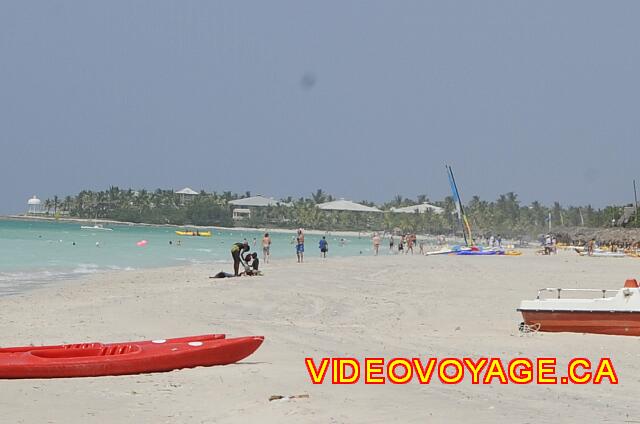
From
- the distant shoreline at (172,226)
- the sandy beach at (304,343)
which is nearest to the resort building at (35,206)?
the distant shoreline at (172,226)

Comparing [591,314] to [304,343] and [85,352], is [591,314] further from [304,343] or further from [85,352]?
[85,352]

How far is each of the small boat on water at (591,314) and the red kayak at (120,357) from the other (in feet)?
14.4

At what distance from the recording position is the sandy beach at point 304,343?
648cm

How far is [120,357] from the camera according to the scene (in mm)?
8094

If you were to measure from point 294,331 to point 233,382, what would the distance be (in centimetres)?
410

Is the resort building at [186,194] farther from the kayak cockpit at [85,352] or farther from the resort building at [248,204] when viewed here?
the kayak cockpit at [85,352]

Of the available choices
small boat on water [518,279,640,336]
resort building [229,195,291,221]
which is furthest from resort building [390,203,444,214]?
small boat on water [518,279,640,336]

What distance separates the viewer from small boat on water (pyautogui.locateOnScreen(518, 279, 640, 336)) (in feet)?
34.8

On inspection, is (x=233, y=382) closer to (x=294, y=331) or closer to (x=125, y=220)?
(x=294, y=331)

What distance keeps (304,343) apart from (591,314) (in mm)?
3922

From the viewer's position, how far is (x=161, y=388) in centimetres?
746

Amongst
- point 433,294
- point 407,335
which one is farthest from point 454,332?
point 433,294

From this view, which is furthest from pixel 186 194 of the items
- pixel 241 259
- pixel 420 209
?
pixel 241 259

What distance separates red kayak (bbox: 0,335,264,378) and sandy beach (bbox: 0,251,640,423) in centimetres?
15
